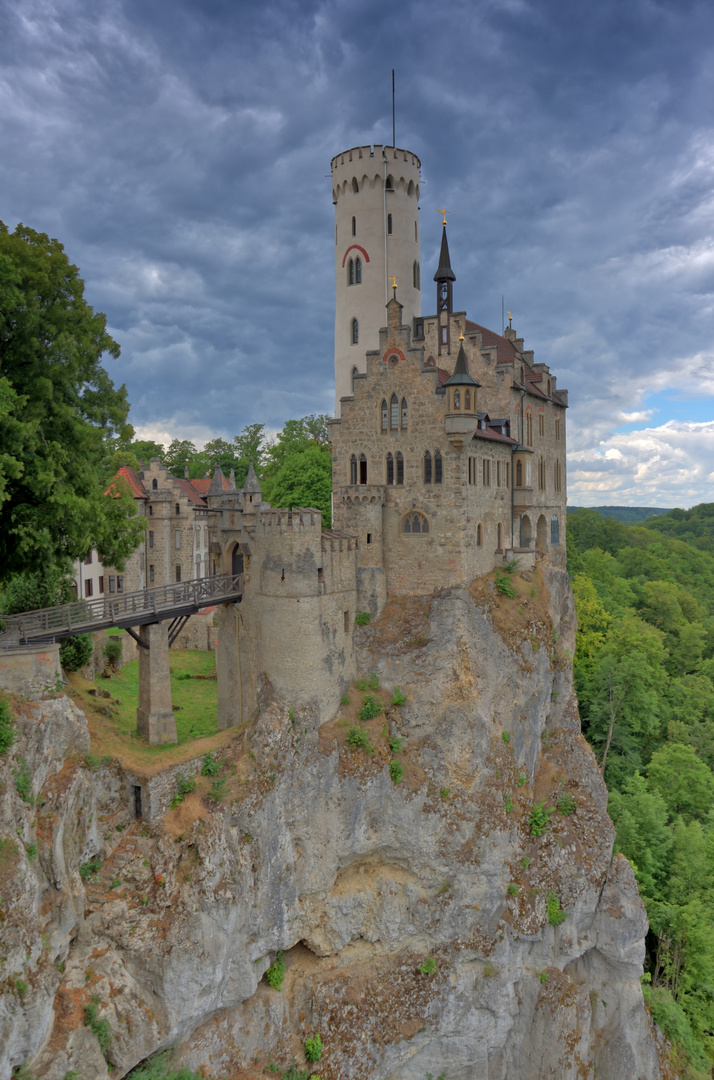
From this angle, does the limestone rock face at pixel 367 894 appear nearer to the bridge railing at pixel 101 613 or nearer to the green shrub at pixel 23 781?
the green shrub at pixel 23 781

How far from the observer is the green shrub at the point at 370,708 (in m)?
31.8

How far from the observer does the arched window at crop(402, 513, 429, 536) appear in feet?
111

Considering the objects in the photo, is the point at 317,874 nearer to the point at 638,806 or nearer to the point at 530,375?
the point at 638,806

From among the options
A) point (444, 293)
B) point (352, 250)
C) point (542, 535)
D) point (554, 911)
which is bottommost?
point (554, 911)

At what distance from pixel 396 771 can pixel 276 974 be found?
9.38 meters

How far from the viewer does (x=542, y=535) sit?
44375mm

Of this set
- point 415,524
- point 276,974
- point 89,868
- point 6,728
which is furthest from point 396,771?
point 6,728

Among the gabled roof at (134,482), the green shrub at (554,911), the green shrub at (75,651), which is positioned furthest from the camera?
the gabled roof at (134,482)

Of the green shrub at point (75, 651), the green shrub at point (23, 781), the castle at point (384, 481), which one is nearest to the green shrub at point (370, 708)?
the castle at point (384, 481)

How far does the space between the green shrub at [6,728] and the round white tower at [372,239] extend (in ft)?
88.7

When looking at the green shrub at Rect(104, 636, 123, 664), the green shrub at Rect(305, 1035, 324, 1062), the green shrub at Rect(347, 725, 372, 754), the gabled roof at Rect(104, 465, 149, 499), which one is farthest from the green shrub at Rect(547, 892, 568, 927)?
the gabled roof at Rect(104, 465, 149, 499)

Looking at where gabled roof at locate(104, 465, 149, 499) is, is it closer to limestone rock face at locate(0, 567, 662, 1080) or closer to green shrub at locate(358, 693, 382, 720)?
limestone rock face at locate(0, 567, 662, 1080)

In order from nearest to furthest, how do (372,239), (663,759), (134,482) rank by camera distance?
(372,239) < (663,759) < (134,482)

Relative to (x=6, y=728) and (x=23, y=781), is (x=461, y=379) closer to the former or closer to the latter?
(x=6, y=728)
